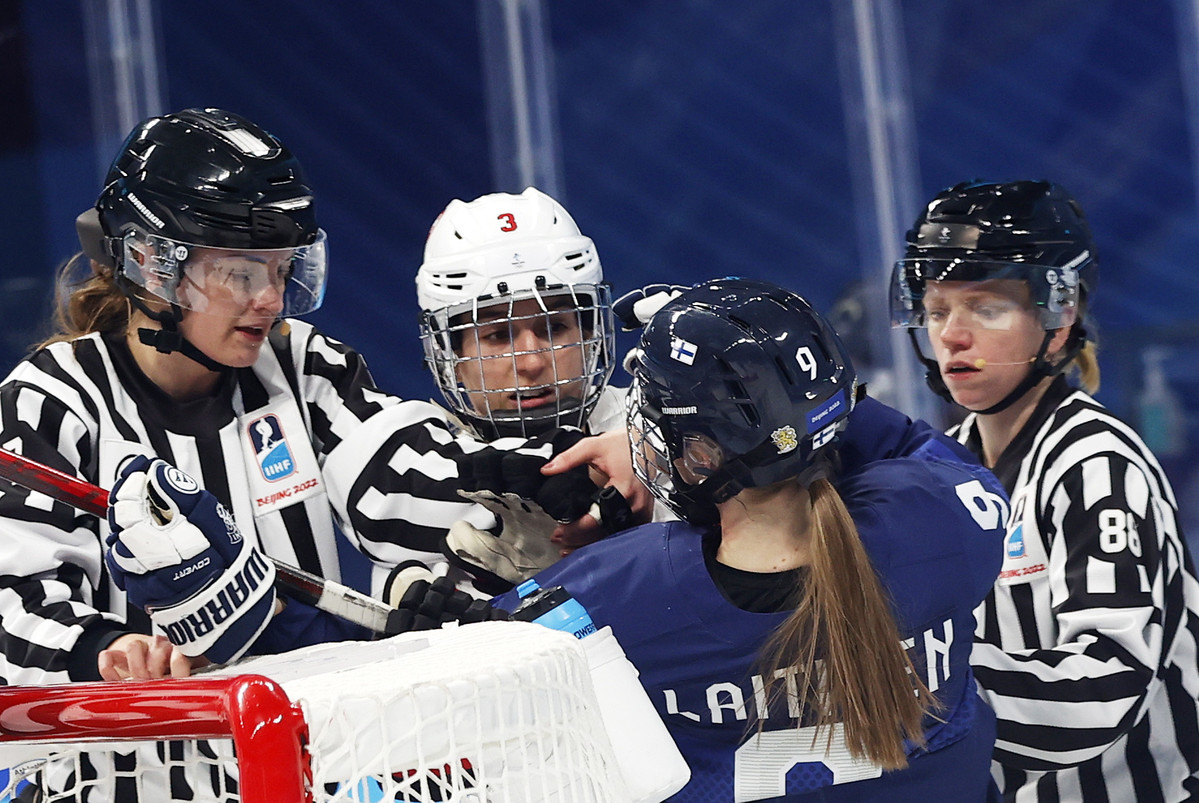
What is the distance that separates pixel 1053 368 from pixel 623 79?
12.6ft

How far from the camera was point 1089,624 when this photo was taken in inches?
77.7

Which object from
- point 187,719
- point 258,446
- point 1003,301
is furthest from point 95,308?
point 1003,301

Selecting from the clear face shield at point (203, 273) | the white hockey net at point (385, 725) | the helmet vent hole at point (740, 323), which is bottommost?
the white hockey net at point (385, 725)

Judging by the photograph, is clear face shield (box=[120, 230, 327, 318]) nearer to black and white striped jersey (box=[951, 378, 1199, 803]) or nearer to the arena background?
black and white striped jersey (box=[951, 378, 1199, 803])

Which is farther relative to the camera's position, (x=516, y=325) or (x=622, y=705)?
(x=516, y=325)

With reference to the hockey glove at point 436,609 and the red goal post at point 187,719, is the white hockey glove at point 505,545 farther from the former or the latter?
the red goal post at point 187,719

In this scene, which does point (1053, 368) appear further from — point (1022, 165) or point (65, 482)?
point (1022, 165)

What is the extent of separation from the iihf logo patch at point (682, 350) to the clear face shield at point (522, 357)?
0.46 m

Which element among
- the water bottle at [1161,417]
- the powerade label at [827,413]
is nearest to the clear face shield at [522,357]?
the powerade label at [827,413]

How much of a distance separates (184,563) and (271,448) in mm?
479

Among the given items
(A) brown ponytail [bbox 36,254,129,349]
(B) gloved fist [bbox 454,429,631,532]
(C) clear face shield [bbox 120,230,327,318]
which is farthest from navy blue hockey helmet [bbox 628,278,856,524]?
(A) brown ponytail [bbox 36,254,129,349]

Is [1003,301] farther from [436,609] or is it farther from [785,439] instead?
[436,609]

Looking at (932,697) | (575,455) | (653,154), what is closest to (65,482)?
(575,455)

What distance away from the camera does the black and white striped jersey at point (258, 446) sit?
71.0 inches
